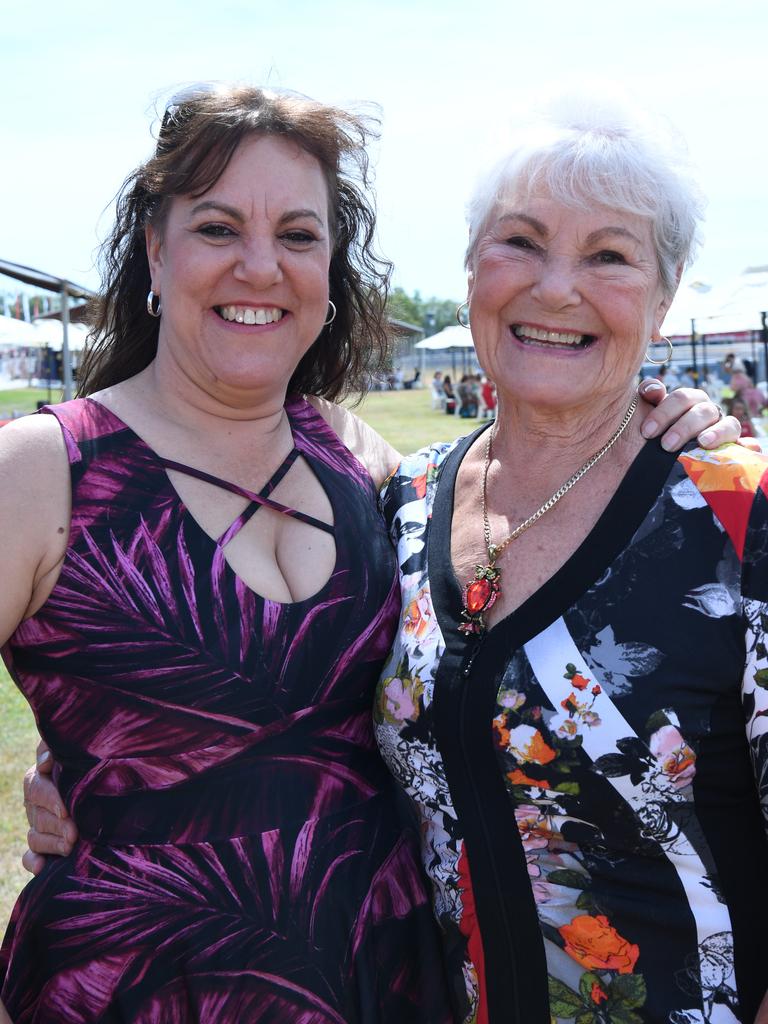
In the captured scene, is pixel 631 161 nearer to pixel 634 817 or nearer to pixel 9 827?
pixel 634 817

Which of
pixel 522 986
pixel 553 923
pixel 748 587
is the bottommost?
pixel 522 986

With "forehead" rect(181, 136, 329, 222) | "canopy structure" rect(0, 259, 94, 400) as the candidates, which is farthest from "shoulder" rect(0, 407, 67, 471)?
"canopy structure" rect(0, 259, 94, 400)

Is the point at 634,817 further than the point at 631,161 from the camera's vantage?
No

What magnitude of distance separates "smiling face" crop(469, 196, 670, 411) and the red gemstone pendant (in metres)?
0.43

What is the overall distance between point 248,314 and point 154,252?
0.33m

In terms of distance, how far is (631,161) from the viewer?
2094 mm

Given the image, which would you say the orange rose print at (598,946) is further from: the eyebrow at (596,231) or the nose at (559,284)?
the eyebrow at (596,231)

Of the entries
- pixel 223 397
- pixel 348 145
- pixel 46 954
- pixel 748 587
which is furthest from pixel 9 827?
pixel 748 587

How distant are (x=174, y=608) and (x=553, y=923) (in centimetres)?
105

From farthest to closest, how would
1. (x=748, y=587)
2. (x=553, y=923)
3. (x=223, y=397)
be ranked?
(x=223, y=397)
(x=553, y=923)
(x=748, y=587)

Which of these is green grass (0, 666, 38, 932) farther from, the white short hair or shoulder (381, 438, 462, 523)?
the white short hair

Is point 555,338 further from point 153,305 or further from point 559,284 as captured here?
point 153,305

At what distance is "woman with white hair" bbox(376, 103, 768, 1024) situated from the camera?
76.5 inches

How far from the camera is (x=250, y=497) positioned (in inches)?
93.1
